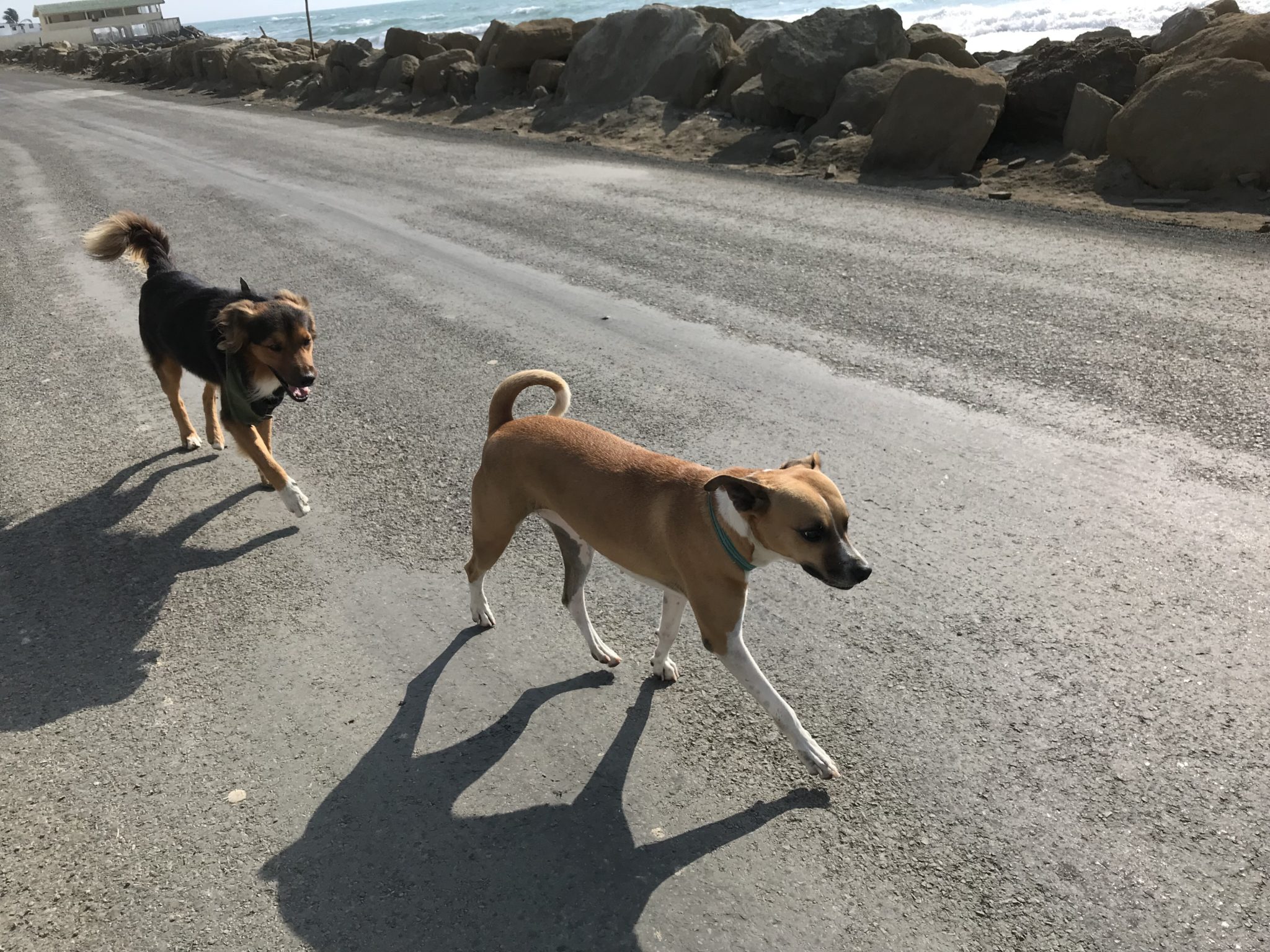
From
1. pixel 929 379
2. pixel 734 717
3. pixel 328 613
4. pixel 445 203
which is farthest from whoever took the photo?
pixel 445 203

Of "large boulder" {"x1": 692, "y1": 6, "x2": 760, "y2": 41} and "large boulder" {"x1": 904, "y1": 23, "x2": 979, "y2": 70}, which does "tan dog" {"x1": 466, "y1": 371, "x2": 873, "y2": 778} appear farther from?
"large boulder" {"x1": 692, "y1": 6, "x2": 760, "y2": 41}

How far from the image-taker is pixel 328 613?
4777 millimetres

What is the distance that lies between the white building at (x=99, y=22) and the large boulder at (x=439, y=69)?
70522 millimetres

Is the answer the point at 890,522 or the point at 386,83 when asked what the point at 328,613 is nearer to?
the point at 890,522

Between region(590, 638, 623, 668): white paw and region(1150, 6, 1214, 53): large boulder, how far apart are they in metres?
14.5

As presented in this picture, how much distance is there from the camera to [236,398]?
18.0ft

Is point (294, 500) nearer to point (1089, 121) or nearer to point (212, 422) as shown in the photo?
point (212, 422)

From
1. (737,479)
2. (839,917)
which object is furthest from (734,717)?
(737,479)

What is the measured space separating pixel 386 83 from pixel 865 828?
1108 inches

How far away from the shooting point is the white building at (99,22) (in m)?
81.4

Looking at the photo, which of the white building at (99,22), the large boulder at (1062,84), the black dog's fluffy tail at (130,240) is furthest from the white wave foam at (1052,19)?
the white building at (99,22)

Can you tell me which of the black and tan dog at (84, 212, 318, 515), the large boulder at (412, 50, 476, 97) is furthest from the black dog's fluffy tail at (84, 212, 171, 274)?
the large boulder at (412, 50, 476, 97)

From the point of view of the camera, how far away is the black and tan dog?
535 centimetres

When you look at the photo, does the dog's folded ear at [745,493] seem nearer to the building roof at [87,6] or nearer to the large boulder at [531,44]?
the large boulder at [531,44]
